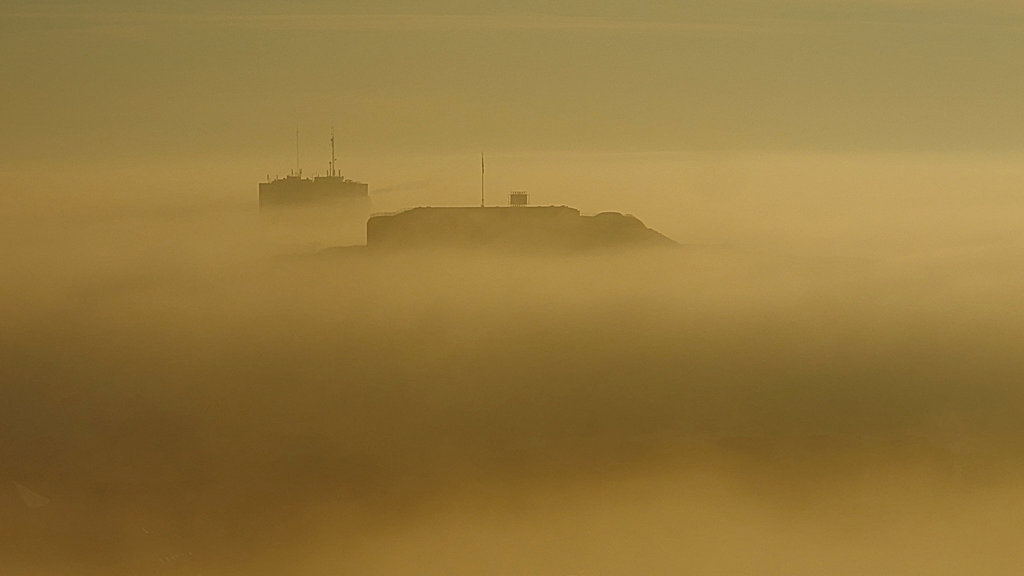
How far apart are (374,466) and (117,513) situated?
8.39 m

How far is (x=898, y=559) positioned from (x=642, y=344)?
18.1 metres

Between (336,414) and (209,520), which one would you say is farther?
(336,414)

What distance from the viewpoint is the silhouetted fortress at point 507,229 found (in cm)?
4209

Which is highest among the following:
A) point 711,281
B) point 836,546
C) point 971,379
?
point 711,281

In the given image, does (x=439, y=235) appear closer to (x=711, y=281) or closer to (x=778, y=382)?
(x=711, y=281)

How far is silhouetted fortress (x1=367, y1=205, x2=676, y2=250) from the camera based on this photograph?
4209 centimetres

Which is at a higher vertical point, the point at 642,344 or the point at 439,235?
the point at 439,235

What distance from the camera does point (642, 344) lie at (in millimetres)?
58969

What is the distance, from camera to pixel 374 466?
155 ft

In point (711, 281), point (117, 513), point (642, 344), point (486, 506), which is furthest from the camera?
point (642, 344)

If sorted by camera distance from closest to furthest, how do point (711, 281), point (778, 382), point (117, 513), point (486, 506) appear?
point (117, 513) → point (486, 506) → point (711, 281) → point (778, 382)

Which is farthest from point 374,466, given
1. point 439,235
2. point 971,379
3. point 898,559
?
point 971,379

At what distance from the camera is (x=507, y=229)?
43469mm

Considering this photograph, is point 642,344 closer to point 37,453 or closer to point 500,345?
point 500,345
